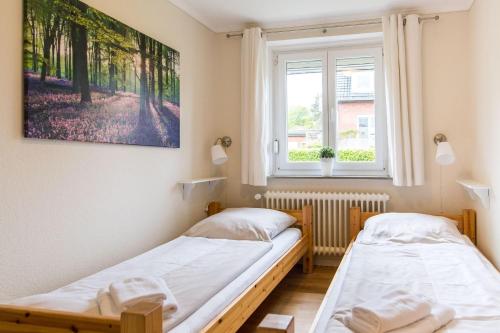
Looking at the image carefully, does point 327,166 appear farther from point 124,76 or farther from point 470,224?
point 124,76

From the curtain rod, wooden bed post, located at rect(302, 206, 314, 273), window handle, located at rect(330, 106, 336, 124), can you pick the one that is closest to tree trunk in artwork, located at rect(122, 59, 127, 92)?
the curtain rod

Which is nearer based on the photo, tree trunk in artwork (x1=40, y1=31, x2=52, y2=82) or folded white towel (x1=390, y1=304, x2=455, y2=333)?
folded white towel (x1=390, y1=304, x2=455, y2=333)

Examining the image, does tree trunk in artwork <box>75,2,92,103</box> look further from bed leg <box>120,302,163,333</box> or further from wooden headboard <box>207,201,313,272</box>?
wooden headboard <box>207,201,313,272</box>

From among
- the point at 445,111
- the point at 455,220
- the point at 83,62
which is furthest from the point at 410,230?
the point at 83,62

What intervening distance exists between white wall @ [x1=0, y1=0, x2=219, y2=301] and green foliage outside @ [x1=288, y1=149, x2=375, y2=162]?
0.95m

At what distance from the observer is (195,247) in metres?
2.68

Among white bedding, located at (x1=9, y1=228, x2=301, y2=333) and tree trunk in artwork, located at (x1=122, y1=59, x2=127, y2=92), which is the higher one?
tree trunk in artwork, located at (x1=122, y1=59, x2=127, y2=92)

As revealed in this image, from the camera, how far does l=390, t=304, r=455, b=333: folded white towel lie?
1414mm

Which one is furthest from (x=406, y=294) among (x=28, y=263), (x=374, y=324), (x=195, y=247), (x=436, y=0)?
(x=436, y=0)

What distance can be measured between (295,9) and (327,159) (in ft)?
4.36

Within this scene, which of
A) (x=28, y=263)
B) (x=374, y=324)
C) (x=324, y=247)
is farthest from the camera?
(x=324, y=247)

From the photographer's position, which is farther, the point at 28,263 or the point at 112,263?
the point at 112,263

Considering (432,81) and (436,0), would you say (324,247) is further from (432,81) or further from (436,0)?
(436,0)

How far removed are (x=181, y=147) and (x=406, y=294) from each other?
2.17 metres
